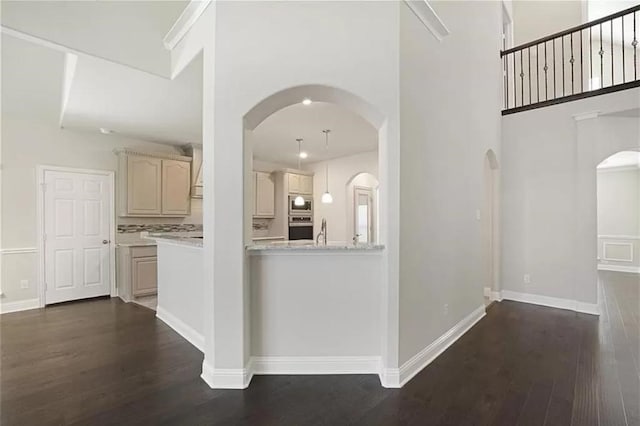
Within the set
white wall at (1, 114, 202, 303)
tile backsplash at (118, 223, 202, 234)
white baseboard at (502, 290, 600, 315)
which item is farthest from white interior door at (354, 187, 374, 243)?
Result: white wall at (1, 114, 202, 303)

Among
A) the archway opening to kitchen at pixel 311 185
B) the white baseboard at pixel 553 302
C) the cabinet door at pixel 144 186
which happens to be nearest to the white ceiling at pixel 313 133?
the archway opening to kitchen at pixel 311 185

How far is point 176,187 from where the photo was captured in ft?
18.5

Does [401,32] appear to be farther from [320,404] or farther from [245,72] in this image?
[320,404]

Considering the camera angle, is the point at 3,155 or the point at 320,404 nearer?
the point at 320,404

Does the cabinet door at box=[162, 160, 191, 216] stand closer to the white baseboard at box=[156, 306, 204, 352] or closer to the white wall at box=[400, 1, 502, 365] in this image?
the white baseboard at box=[156, 306, 204, 352]

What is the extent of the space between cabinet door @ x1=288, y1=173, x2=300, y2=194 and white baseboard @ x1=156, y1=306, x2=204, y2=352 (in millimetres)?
3745

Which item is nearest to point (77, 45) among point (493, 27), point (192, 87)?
point (192, 87)

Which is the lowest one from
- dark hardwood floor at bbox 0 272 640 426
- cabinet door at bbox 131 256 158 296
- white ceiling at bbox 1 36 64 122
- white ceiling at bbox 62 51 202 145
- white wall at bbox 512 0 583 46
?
dark hardwood floor at bbox 0 272 640 426

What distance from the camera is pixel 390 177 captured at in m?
2.47

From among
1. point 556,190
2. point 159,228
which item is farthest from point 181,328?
point 556,190

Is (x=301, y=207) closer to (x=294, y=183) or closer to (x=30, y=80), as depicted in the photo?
(x=294, y=183)

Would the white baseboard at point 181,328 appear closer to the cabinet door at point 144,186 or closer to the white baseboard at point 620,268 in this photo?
the cabinet door at point 144,186

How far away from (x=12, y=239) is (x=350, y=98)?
5.14 meters

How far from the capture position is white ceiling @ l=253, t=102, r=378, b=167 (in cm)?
408
